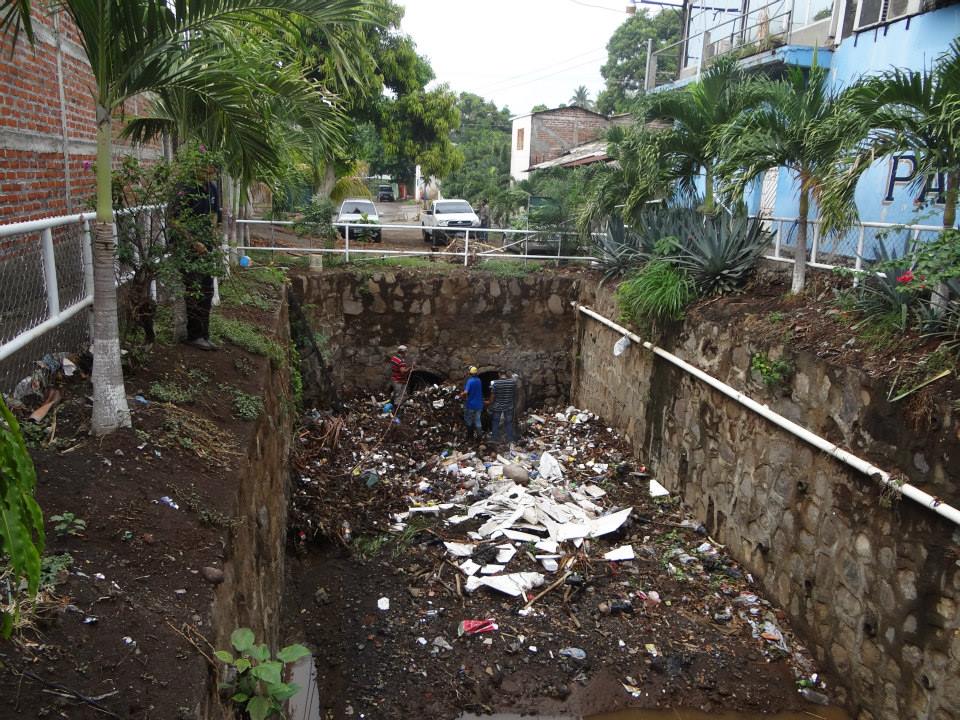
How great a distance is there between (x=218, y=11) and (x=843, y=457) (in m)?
5.29

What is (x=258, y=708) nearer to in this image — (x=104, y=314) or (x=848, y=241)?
(x=104, y=314)

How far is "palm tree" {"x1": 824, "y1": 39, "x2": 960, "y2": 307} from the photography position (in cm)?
522

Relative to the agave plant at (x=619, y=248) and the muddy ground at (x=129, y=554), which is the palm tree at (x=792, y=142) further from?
the muddy ground at (x=129, y=554)

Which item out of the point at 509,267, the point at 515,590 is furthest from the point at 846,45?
the point at 515,590

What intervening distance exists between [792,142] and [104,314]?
20.2ft

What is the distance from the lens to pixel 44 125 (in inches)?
235

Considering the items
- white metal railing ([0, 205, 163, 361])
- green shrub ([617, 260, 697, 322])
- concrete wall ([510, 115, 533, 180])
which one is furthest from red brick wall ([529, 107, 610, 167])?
white metal railing ([0, 205, 163, 361])

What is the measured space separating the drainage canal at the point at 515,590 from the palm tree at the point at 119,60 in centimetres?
271

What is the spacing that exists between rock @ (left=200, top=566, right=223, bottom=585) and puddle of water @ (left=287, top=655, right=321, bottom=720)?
176 cm

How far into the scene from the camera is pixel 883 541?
4.96 meters

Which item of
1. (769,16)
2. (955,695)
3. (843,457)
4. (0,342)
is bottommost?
(955,695)

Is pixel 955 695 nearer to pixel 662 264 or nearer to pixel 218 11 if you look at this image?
pixel 662 264

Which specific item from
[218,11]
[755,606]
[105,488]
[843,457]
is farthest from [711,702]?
[218,11]

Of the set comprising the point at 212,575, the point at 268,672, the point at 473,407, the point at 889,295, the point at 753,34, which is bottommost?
the point at 473,407
